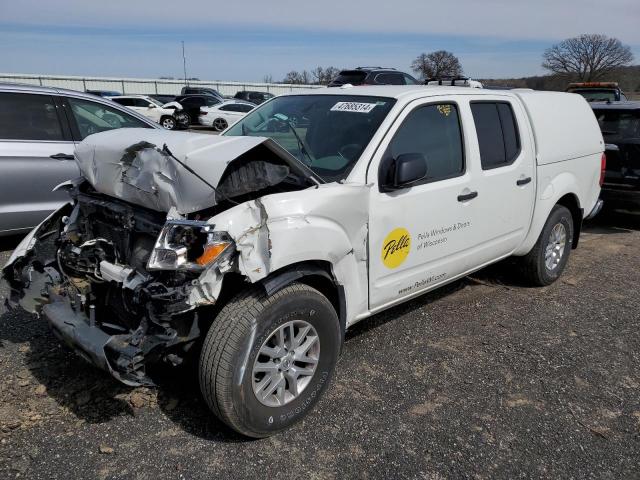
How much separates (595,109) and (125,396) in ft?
25.8

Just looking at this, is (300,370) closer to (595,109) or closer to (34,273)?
(34,273)

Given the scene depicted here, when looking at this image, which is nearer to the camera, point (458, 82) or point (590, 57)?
point (458, 82)

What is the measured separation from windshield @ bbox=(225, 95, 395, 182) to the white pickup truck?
1cm

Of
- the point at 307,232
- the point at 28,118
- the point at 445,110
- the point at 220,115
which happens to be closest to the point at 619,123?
the point at 445,110

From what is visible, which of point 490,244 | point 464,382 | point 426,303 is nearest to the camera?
point 464,382

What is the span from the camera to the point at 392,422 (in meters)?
3.07

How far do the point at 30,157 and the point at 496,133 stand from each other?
4570mm

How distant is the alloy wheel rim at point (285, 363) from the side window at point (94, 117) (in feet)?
14.0

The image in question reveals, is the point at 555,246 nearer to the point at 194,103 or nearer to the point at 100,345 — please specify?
the point at 100,345

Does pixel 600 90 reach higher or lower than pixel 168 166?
lower

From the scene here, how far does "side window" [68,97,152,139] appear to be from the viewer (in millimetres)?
6004

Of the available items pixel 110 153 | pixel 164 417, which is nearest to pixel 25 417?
pixel 164 417

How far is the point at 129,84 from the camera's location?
4888 cm

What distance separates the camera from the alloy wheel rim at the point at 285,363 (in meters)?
2.79
